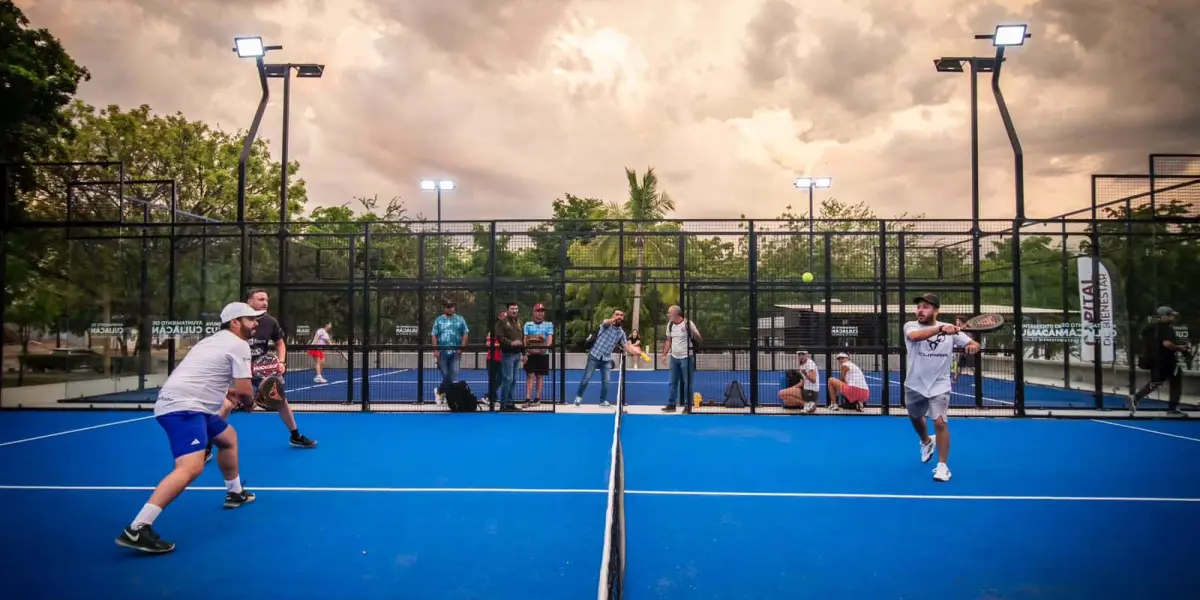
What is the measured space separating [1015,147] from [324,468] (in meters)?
12.2

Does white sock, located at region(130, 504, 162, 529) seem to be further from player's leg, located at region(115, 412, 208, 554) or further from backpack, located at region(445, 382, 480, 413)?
backpack, located at region(445, 382, 480, 413)

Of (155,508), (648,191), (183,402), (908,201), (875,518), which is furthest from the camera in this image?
(908,201)

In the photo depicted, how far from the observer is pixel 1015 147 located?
1209 cm

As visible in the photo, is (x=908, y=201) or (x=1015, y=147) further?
(x=908, y=201)

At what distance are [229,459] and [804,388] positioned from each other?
9.30 meters

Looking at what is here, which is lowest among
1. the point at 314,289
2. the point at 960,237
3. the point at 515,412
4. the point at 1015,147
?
the point at 515,412

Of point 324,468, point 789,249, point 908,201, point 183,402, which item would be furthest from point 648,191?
point 183,402

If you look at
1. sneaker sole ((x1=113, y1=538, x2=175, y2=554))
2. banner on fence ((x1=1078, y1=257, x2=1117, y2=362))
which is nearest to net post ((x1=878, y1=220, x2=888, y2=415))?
banner on fence ((x1=1078, y1=257, x2=1117, y2=362))

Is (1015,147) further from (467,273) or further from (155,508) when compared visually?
(155,508)

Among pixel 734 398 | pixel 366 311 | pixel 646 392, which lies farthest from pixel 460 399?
pixel 646 392

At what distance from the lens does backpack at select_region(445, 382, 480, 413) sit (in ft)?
39.9

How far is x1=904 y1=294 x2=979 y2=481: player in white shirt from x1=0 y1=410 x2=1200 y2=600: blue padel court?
0.53 m

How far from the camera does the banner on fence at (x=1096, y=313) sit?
475 inches

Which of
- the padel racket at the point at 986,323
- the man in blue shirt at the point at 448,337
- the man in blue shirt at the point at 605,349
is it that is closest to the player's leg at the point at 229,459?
the man in blue shirt at the point at 448,337
